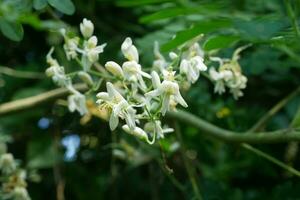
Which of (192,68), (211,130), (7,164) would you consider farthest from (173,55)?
(7,164)

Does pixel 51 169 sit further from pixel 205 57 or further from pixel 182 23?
pixel 205 57

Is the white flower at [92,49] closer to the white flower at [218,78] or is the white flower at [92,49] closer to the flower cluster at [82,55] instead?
the flower cluster at [82,55]

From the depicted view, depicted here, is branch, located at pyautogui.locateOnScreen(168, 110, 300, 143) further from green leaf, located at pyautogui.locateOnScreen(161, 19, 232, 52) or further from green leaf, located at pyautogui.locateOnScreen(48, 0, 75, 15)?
green leaf, located at pyautogui.locateOnScreen(48, 0, 75, 15)

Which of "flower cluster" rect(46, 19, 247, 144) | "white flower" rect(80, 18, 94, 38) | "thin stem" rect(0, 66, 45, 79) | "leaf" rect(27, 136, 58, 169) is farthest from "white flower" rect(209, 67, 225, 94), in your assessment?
"thin stem" rect(0, 66, 45, 79)

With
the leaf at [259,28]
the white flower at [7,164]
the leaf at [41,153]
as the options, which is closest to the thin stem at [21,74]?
the leaf at [41,153]

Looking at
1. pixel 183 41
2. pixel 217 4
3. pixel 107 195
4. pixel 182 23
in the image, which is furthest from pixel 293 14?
pixel 107 195

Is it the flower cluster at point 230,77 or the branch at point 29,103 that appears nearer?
the flower cluster at point 230,77
